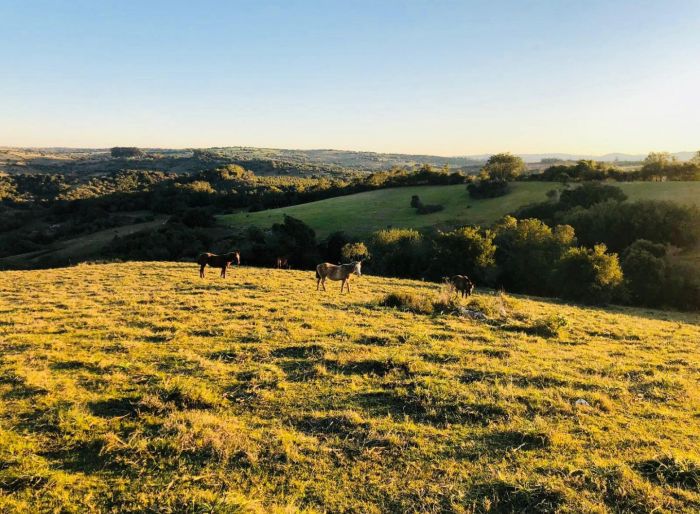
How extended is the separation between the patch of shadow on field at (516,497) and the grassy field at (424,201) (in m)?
70.8

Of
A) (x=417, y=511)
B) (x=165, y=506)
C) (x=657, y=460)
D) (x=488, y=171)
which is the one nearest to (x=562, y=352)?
(x=657, y=460)

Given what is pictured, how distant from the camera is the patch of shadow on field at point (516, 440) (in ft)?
23.2

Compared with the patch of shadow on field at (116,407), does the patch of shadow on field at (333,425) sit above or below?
below

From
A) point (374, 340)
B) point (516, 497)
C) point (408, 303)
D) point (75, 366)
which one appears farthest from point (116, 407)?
point (408, 303)

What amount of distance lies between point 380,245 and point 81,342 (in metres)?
47.4

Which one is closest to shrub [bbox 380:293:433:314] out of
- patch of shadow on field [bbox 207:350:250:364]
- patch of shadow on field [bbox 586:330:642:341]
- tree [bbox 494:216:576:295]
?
patch of shadow on field [bbox 586:330:642:341]

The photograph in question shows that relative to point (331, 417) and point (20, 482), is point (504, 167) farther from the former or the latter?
point (20, 482)

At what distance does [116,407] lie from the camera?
26.1 feet

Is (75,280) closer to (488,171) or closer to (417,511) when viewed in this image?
(417,511)

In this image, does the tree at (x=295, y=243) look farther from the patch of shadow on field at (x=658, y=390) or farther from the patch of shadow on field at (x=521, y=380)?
the patch of shadow on field at (x=658, y=390)

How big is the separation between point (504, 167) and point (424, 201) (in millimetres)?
24577

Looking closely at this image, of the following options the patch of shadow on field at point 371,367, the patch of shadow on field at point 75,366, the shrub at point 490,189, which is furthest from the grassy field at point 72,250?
the shrub at point 490,189

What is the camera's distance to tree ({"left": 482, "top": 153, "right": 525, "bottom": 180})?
99.8 m

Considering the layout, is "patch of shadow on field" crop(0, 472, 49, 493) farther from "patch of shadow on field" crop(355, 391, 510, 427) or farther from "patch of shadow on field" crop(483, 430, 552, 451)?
"patch of shadow on field" crop(483, 430, 552, 451)
